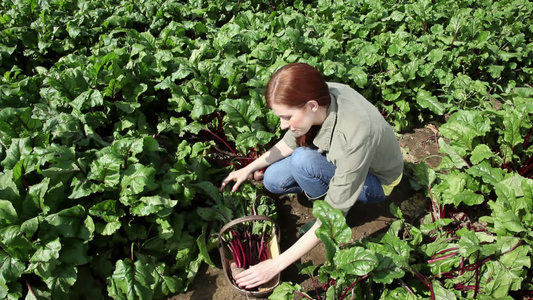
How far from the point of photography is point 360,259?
230cm

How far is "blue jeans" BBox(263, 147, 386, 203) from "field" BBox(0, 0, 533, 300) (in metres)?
0.23

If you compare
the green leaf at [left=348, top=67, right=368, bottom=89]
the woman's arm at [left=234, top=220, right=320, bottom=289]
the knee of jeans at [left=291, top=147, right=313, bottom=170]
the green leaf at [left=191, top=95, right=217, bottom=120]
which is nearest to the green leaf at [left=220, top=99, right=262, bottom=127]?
the green leaf at [left=191, top=95, right=217, bottom=120]

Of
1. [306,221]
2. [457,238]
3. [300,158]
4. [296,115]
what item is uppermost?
[296,115]

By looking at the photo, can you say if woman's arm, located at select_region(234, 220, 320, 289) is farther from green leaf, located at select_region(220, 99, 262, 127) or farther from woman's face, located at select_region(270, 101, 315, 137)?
green leaf, located at select_region(220, 99, 262, 127)

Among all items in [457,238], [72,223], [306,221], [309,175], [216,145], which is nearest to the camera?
[72,223]

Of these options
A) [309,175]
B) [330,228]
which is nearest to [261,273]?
[330,228]

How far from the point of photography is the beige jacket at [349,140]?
243 centimetres

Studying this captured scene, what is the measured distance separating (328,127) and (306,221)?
118cm

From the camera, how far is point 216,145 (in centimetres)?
392

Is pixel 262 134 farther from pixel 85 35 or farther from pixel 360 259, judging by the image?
pixel 85 35

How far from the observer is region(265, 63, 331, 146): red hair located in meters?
2.32

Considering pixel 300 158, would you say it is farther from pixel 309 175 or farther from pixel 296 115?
pixel 296 115

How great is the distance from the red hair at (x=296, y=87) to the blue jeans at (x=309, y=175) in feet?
2.20

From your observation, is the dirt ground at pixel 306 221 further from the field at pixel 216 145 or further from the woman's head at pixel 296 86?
the woman's head at pixel 296 86
